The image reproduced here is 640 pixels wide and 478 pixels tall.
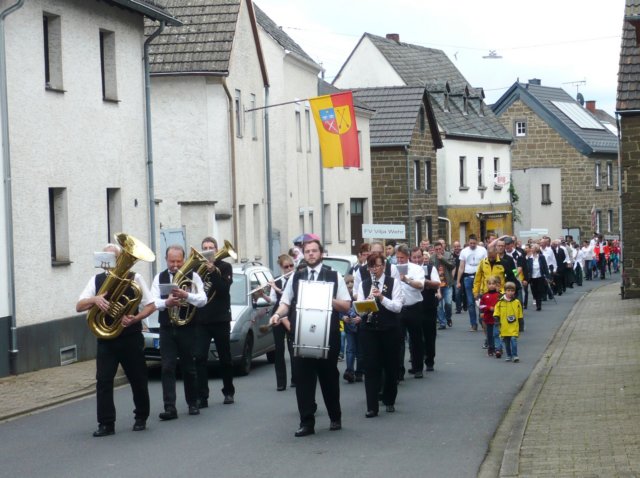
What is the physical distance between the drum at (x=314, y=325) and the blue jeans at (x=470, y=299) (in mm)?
14197

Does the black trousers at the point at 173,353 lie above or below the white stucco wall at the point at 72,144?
below

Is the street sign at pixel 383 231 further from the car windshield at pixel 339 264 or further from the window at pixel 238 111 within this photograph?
the car windshield at pixel 339 264

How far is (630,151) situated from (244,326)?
18.9m

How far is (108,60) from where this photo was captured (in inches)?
875

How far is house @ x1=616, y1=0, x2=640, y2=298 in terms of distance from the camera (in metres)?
33.3

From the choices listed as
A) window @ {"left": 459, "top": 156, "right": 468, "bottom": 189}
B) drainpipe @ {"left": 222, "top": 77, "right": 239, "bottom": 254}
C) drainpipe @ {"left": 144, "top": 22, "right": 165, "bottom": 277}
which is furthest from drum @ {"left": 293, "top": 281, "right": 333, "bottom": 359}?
window @ {"left": 459, "top": 156, "right": 468, "bottom": 189}

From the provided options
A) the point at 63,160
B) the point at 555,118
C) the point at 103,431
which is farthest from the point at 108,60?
the point at 555,118

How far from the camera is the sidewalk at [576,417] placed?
372 inches

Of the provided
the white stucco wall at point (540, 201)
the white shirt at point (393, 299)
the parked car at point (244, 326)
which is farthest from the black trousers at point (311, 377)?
the white stucco wall at point (540, 201)

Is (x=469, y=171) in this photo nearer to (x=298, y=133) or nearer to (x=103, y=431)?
(x=298, y=133)

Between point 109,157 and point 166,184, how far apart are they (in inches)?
369

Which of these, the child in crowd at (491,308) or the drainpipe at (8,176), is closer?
the drainpipe at (8,176)

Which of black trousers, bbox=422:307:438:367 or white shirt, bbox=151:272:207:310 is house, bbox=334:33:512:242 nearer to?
black trousers, bbox=422:307:438:367

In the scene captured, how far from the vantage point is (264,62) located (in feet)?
114
